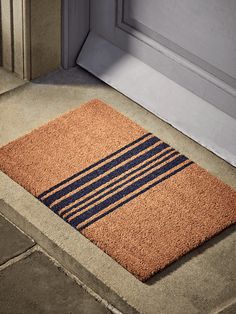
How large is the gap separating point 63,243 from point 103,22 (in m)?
1.06

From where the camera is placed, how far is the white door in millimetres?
3277

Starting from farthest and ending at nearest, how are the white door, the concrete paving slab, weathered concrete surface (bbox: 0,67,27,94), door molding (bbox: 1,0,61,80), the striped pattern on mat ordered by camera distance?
weathered concrete surface (bbox: 0,67,27,94), door molding (bbox: 1,0,61,80), the white door, the striped pattern on mat, the concrete paving slab

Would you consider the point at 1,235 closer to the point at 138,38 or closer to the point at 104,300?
the point at 104,300

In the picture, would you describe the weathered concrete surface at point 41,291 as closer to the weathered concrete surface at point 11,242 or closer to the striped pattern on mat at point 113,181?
the weathered concrete surface at point 11,242

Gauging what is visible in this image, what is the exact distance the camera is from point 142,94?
11.7 ft

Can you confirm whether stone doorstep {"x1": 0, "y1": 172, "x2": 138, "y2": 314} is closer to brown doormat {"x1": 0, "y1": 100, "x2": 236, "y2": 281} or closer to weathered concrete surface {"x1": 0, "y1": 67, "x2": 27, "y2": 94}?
brown doormat {"x1": 0, "y1": 100, "x2": 236, "y2": 281}

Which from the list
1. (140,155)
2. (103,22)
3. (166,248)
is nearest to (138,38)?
(103,22)

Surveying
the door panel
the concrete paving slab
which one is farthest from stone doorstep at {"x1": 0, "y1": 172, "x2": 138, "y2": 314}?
the door panel

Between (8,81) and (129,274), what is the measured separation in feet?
3.68

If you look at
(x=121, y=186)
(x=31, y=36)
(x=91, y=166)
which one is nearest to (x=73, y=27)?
(x=31, y=36)

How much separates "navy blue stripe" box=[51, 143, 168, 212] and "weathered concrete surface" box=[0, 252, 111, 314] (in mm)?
223

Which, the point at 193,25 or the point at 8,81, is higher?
the point at 193,25

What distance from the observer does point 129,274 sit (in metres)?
2.90

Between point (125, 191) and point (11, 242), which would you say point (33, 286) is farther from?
point (125, 191)
